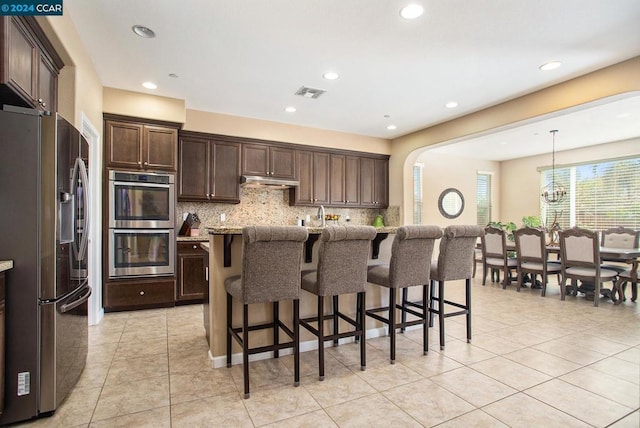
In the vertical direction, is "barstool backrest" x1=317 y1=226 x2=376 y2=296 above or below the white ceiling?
below

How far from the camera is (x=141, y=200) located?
4238 mm

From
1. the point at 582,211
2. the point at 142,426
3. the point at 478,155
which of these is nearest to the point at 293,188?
the point at 142,426

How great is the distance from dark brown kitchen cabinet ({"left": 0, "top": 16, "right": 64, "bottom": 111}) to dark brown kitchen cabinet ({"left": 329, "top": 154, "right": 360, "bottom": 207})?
13.4ft

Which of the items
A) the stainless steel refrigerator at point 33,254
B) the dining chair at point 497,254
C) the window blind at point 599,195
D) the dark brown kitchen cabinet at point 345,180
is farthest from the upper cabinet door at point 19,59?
the window blind at point 599,195

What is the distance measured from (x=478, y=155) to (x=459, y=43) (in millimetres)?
5819

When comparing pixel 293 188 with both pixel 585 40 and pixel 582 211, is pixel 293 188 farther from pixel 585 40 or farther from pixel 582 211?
pixel 582 211

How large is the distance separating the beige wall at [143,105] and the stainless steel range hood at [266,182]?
1.19m

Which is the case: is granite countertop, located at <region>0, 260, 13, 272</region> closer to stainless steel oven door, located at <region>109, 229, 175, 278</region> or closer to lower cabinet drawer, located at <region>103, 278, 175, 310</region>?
stainless steel oven door, located at <region>109, 229, 175, 278</region>

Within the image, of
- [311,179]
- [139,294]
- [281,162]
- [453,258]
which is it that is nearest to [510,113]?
[453,258]

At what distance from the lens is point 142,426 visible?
190 centimetres

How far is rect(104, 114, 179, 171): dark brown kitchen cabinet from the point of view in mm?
4141

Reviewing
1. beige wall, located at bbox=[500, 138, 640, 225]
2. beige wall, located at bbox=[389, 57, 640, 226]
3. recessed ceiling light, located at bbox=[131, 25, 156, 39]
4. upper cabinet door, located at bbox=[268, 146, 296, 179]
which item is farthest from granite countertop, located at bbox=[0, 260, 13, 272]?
beige wall, located at bbox=[500, 138, 640, 225]

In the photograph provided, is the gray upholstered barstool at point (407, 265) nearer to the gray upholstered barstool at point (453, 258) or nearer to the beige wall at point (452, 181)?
the gray upholstered barstool at point (453, 258)

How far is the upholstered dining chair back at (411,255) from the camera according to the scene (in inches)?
108
